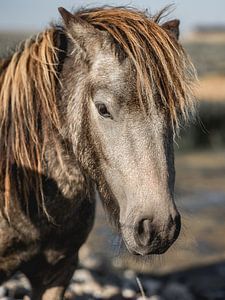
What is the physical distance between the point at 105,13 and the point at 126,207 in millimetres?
1113

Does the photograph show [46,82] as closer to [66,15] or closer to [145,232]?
[66,15]

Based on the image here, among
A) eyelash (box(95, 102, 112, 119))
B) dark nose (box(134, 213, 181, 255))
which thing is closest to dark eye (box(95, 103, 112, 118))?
eyelash (box(95, 102, 112, 119))

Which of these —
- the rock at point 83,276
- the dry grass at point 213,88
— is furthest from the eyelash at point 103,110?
the dry grass at point 213,88

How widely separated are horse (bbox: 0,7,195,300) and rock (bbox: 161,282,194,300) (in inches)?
76.3

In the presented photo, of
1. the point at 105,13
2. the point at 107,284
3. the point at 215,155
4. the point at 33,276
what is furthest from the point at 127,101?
the point at 215,155

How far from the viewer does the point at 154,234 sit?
9.15 feet

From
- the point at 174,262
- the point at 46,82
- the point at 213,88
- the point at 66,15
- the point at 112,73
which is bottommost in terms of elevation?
the point at 213,88

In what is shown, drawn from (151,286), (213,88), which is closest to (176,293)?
(151,286)

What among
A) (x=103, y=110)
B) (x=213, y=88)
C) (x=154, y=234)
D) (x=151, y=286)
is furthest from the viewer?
(x=213, y=88)

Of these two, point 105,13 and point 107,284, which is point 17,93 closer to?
point 105,13

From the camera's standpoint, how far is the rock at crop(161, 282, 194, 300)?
220 inches

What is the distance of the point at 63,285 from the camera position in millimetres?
3916

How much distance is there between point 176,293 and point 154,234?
3.05 metres

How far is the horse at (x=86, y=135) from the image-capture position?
2869mm
